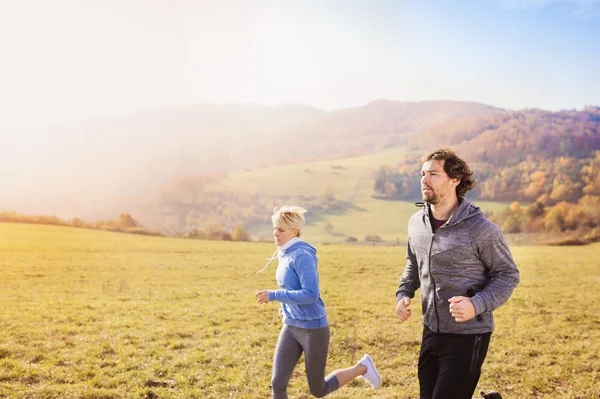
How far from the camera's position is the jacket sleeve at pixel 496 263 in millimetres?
4055

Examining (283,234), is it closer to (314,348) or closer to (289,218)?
(289,218)

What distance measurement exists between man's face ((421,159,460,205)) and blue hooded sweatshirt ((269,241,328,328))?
1376 mm

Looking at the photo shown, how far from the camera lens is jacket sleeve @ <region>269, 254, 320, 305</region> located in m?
5.03

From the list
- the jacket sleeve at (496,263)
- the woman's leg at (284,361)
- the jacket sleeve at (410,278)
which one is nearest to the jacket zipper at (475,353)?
the jacket sleeve at (496,263)

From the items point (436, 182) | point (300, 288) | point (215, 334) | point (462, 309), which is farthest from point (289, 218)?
point (215, 334)

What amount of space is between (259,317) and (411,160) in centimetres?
9555

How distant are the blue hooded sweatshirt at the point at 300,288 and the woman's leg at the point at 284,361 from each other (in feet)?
0.61

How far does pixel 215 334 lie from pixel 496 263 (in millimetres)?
8669

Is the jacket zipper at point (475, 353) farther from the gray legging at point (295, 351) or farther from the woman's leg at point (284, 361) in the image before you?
the woman's leg at point (284, 361)

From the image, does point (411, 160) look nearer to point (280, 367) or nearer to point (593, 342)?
point (593, 342)

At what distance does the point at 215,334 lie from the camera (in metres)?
11.7

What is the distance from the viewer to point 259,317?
13508 mm

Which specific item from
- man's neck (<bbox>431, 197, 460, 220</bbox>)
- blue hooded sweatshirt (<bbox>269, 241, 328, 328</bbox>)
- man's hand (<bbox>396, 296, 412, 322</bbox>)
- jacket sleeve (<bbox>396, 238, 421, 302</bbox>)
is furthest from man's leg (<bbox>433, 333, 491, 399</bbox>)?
blue hooded sweatshirt (<bbox>269, 241, 328, 328</bbox>)

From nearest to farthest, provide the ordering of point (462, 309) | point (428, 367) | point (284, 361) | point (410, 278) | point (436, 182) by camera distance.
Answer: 1. point (462, 309)
2. point (436, 182)
3. point (428, 367)
4. point (410, 278)
5. point (284, 361)
